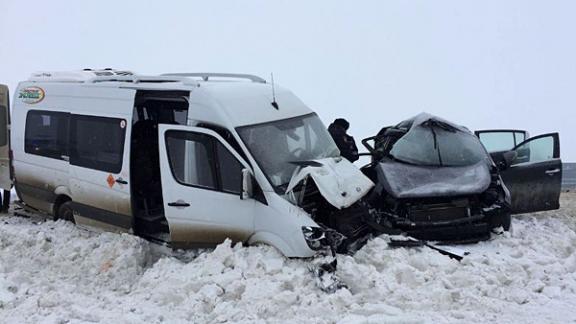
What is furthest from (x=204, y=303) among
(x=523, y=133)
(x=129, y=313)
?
(x=523, y=133)

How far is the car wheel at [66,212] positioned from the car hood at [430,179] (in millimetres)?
4765

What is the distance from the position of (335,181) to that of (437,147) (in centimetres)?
262

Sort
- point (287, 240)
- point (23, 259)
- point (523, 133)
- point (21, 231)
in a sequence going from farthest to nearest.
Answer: point (523, 133), point (21, 231), point (23, 259), point (287, 240)

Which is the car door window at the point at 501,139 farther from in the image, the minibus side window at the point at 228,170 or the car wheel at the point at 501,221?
the minibus side window at the point at 228,170

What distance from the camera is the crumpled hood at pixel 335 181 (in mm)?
6711

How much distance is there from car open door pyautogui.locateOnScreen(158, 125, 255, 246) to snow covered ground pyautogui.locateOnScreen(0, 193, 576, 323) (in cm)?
28

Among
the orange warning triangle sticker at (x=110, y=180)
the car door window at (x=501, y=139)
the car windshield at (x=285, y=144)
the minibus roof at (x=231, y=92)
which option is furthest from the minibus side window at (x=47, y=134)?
the car door window at (x=501, y=139)

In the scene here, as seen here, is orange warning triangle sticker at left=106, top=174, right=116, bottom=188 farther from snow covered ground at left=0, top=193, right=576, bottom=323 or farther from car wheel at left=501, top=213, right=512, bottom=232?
car wheel at left=501, top=213, right=512, bottom=232

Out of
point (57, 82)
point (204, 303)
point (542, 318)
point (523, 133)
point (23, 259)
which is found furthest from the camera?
point (523, 133)

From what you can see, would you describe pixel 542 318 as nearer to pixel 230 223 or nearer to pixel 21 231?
pixel 230 223

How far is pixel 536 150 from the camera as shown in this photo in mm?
9680

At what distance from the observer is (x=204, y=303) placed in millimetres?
5801

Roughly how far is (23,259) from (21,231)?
105cm

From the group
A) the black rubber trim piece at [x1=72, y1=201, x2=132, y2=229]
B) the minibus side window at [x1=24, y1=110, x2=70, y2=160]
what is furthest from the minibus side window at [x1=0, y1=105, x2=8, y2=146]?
the black rubber trim piece at [x1=72, y1=201, x2=132, y2=229]
